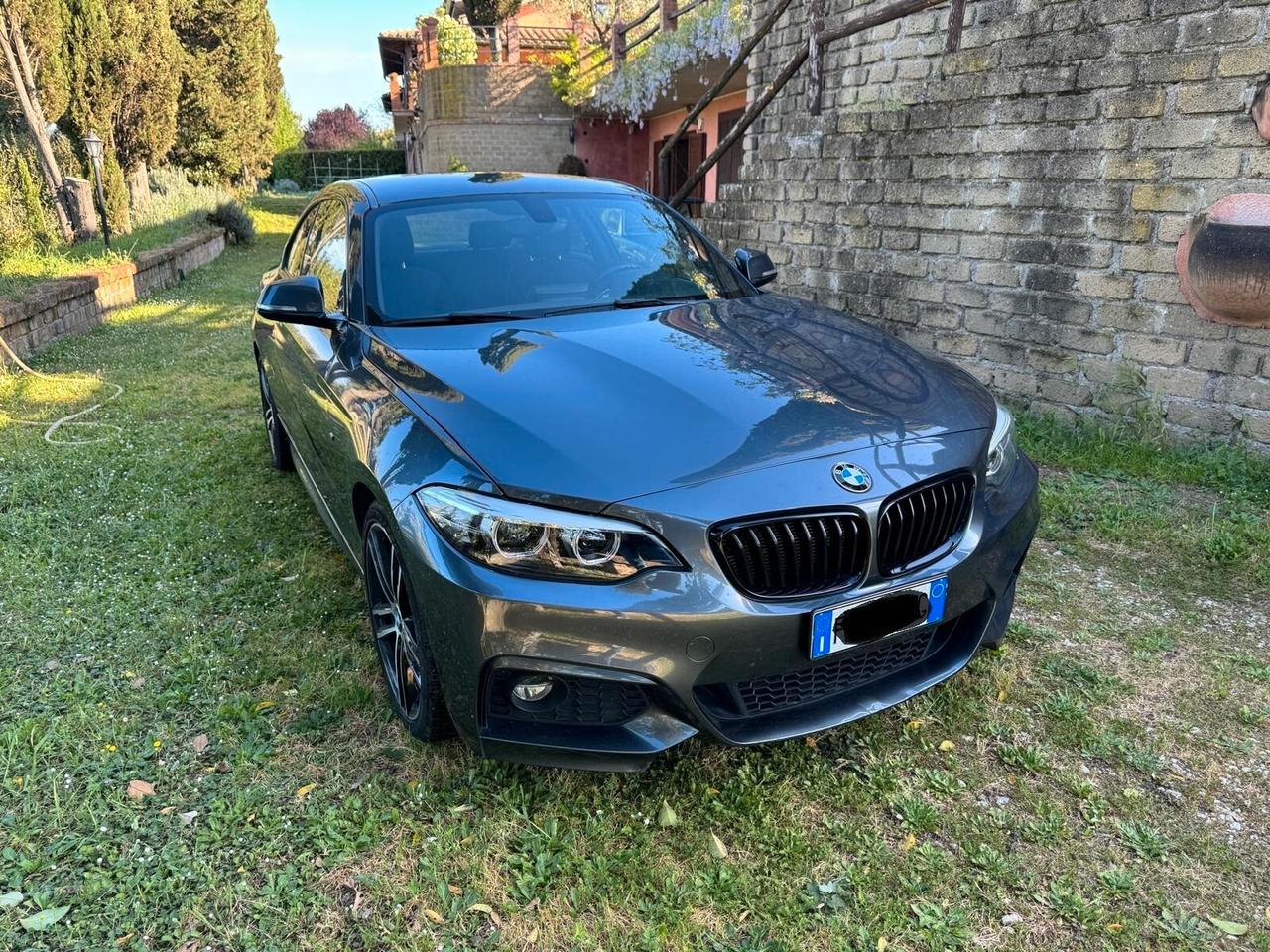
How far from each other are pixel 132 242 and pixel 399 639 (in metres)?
12.3

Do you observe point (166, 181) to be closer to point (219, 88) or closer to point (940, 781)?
point (219, 88)

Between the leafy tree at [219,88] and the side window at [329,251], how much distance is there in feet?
56.8

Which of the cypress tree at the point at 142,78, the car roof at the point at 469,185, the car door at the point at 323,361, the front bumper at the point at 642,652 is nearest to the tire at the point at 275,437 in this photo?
the car door at the point at 323,361

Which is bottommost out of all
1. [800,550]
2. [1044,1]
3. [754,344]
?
[800,550]

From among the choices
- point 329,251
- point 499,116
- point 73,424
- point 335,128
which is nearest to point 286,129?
point 335,128

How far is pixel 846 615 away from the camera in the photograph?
2064mm

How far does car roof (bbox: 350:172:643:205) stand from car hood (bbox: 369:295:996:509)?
0.82 metres

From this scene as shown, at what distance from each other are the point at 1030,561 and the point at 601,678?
8.20ft

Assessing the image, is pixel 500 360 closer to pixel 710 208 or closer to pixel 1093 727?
pixel 1093 727

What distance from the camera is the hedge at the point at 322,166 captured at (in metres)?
35.4

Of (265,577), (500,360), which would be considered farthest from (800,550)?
(265,577)

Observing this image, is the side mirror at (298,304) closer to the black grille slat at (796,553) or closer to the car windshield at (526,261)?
the car windshield at (526,261)

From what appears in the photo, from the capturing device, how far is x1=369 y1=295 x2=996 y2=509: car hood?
2076mm

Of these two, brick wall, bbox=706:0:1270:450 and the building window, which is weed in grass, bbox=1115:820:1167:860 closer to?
brick wall, bbox=706:0:1270:450
